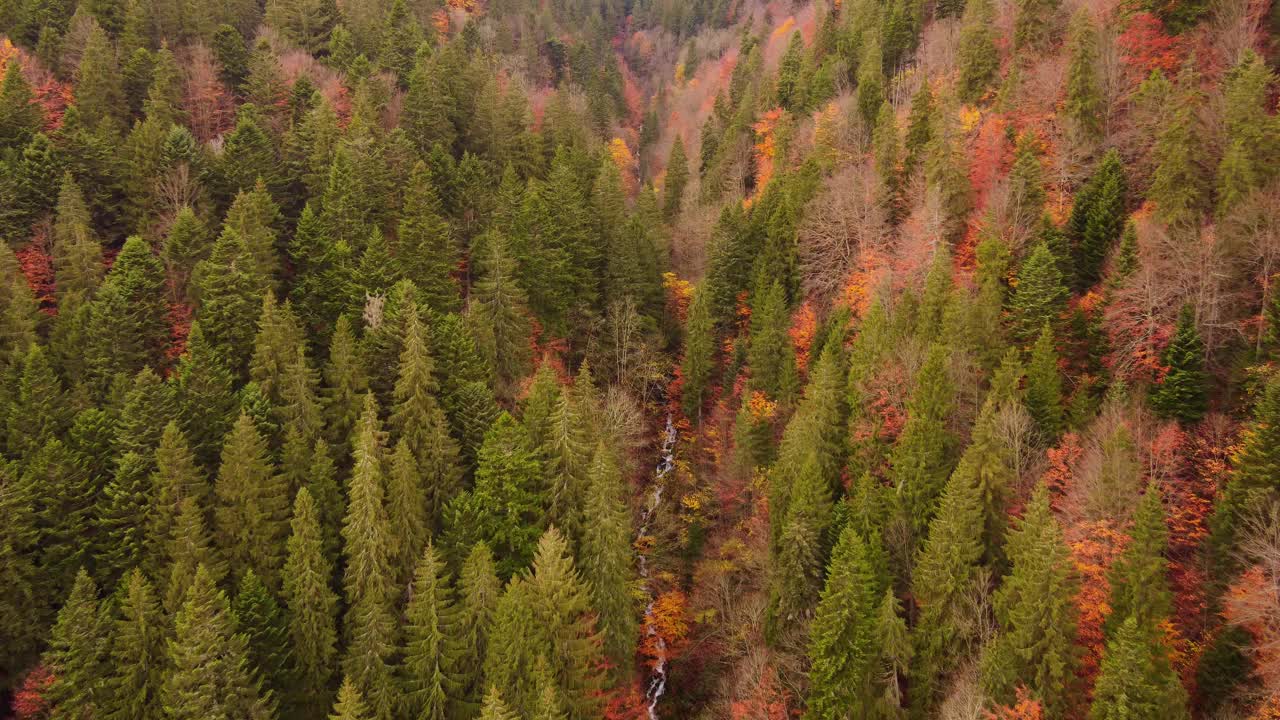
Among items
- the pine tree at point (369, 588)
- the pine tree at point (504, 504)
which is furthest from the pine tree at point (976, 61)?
the pine tree at point (369, 588)

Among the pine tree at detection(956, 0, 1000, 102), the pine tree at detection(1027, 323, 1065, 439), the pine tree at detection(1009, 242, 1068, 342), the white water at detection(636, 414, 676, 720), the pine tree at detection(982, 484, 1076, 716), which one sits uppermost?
the pine tree at detection(956, 0, 1000, 102)

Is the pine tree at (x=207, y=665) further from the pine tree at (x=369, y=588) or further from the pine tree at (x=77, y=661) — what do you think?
the pine tree at (x=369, y=588)

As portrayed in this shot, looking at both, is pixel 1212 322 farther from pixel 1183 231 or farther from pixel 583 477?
pixel 583 477

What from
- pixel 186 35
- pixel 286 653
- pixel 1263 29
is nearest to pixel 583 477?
pixel 286 653

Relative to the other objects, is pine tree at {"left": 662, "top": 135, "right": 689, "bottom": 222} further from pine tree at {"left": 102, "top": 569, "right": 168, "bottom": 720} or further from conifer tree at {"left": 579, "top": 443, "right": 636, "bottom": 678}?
pine tree at {"left": 102, "top": 569, "right": 168, "bottom": 720}

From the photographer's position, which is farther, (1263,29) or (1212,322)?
(1263,29)

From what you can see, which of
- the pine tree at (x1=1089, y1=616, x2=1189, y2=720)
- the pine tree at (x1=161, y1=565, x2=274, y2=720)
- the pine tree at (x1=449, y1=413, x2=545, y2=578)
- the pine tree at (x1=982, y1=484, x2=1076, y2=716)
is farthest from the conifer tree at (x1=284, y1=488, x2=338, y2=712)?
the pine tree at (x1=1089, y1=616, x2=1189, y2=720)

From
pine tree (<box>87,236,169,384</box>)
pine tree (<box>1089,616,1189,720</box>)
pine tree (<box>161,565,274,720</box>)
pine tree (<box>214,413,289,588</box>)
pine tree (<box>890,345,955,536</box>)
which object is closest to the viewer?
pine tree (<box>1089,616,1189,720</box>)
